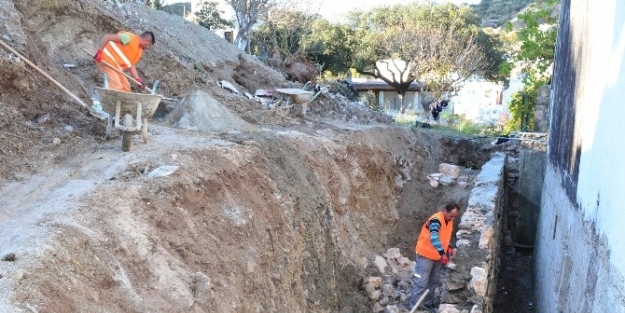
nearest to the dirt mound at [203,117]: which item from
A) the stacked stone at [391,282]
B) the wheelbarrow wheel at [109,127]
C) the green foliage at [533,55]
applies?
the wheelbarrow wheel at [109,127]

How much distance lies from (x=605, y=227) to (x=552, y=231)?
4.79m

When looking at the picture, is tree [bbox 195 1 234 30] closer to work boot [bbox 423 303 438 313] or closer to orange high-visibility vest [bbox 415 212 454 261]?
orange high-visibility vest [bbox 415 212 454 261]

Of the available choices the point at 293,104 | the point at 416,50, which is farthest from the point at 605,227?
the point at 416,50

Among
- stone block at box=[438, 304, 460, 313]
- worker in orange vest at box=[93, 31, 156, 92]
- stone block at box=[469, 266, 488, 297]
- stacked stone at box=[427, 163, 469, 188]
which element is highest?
worker in orange vest at box=[93, 31, 156, 92]

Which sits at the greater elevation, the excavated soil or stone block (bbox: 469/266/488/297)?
the excavated soil

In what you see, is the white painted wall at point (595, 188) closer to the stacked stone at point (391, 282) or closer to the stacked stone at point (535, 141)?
the stacked stone at point (391, 282)

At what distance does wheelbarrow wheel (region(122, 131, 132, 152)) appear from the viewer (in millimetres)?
6348

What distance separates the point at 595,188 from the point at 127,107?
5.23 metres

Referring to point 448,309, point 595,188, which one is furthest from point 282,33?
point 595,188

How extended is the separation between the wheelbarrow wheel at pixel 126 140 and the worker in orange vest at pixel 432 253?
4.04 metres

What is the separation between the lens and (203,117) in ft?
29.0

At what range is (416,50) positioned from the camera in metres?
30.6

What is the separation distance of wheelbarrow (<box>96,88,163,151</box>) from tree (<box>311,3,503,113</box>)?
948 inches

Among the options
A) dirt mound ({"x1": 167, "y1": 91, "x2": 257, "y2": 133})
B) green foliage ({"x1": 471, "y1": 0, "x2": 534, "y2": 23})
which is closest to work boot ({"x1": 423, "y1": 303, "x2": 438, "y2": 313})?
dirt mound ({"x1": 167, "y1": 91, "x2": 257, "y2": 133})
